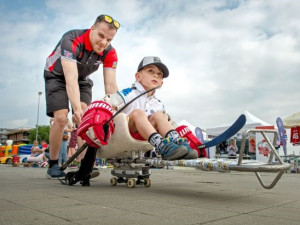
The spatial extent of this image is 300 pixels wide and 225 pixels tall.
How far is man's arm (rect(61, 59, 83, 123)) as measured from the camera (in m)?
2.72

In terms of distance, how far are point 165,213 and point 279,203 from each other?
943 millimetres

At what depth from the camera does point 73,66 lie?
3.04m

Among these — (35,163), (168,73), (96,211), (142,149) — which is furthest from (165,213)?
(35,163)

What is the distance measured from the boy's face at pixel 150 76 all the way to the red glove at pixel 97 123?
593 mm

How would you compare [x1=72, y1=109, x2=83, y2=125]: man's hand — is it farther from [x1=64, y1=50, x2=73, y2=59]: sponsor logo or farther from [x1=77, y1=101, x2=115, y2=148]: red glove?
[x1=64, y1=50, x2=73, y2=59]: sponsor logo

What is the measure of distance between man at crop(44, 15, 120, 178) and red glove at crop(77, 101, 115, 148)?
Result: 367mm

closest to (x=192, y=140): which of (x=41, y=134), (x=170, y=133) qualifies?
(x=170, y=133)

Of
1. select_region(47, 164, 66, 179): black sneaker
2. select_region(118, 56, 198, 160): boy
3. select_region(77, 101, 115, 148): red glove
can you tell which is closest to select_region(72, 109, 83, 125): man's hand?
select_region(77, 101, 115, 148): red glove

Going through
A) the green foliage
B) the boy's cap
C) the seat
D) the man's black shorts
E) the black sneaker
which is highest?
the green foliage

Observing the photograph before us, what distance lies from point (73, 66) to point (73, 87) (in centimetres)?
26

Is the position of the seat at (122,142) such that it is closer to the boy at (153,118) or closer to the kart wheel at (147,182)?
the boy at (153,118)

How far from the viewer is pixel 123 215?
1.44 meters

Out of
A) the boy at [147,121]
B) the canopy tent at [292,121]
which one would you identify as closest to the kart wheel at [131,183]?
the boy at [147,121]

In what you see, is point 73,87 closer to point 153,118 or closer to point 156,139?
point 153,118
